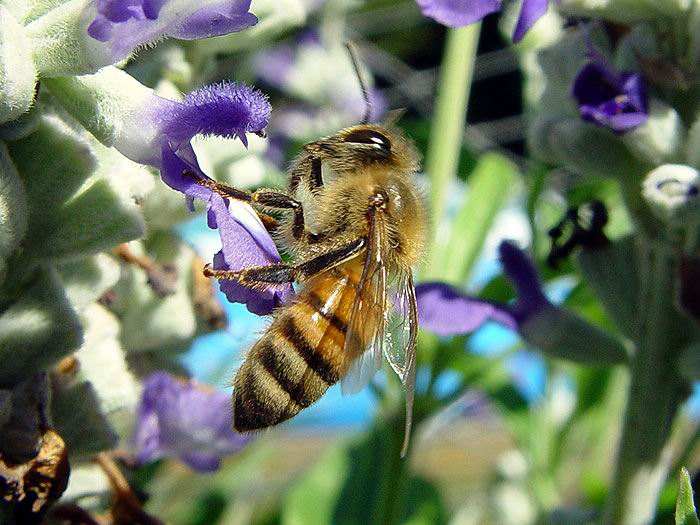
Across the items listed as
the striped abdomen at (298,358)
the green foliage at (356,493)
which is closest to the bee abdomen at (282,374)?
the striped abdomen at (298,358)

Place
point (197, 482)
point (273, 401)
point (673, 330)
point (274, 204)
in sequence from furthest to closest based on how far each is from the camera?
point (197, 482)
point (673, 330)
point (274, 204)
point (273, 401)

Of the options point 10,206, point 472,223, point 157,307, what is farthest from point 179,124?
point 472,223

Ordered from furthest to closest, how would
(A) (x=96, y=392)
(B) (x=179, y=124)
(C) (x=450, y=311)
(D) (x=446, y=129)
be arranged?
(D) (x=446, y=129), (C) (x=450, y=311), (A) (x=96, y=392), (B) (x=179, y=124)

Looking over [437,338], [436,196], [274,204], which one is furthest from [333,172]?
[437,338]

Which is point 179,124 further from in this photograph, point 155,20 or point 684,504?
point 684,504

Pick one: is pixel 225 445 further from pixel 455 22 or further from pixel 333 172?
pixel 455 22

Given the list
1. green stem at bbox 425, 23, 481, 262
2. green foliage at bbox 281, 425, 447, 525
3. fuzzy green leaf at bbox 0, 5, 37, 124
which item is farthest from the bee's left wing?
green foliage at bbox 281, 425, 447, 525

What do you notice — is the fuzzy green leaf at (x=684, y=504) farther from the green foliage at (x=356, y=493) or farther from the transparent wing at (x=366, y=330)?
the green foliage at (x=356, y=493)
